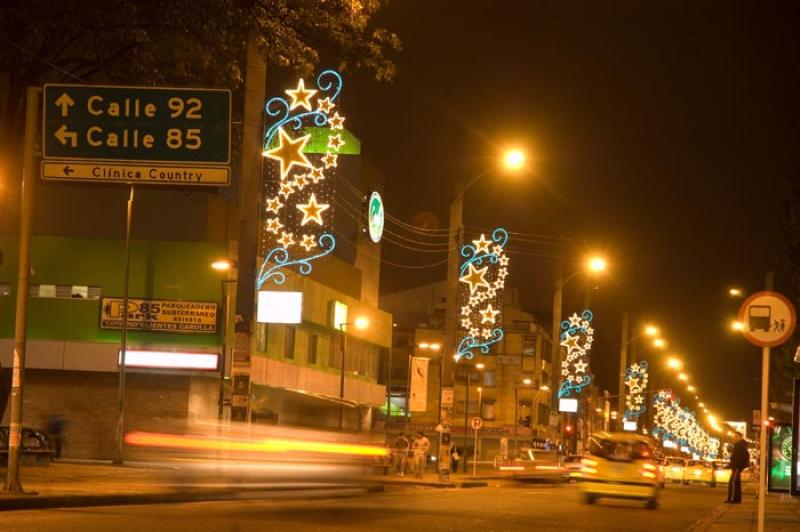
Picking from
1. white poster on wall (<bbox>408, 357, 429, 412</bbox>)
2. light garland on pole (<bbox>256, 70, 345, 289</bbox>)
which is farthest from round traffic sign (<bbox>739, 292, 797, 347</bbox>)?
white poster on wall (<bbox>408, 357, 429, 412</bbox>)

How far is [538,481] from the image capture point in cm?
4772

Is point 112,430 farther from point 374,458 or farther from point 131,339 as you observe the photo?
point 374,458

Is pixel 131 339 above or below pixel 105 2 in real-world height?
below

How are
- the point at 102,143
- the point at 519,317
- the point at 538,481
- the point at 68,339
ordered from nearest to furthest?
the point at 102,143, the point at 68,339, the point at 538,481, the point at 519,317

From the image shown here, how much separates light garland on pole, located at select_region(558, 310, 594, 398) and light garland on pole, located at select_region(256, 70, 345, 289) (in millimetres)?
36967

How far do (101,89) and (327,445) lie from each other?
23.5 ft

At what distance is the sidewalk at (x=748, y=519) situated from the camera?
2116 centimetres

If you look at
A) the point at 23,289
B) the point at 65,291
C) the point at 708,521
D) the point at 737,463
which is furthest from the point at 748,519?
the point at 65,291

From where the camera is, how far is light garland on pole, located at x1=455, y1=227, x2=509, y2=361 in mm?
46625

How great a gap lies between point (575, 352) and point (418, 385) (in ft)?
130

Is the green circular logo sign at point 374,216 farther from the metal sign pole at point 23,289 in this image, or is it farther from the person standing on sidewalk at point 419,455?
the metal sign pole at point 23,289

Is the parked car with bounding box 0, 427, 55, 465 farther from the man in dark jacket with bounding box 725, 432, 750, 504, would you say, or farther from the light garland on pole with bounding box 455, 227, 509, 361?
the man in dark jacket with bounding box 725, 432, 750, 504

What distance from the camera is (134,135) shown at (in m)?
20.7

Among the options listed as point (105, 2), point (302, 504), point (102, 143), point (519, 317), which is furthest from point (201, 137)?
point (519, 317)
